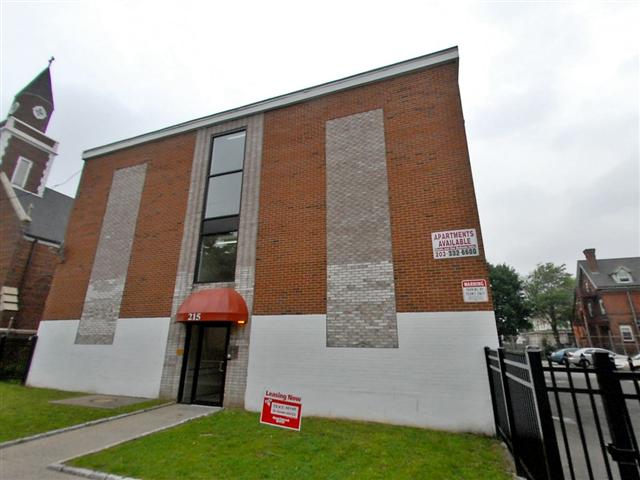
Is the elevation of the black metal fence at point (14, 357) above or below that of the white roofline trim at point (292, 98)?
below

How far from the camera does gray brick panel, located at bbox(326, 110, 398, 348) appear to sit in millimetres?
8352

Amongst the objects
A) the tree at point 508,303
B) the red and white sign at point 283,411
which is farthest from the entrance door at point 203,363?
the tree at point 508,303

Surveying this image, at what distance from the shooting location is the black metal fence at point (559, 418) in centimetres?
284

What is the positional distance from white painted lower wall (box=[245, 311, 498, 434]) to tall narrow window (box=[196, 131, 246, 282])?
10.9 ft

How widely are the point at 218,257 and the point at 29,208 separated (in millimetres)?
17486

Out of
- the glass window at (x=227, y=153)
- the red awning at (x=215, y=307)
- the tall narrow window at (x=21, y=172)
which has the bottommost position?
A: the red awning at (x=215, y=307)

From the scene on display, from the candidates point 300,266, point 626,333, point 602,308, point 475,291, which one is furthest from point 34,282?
point 602,308

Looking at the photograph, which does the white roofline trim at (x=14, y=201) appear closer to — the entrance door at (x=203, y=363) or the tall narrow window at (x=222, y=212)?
the tall narrow window at (x=222, y=212)

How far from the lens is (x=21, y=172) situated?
23.6 m

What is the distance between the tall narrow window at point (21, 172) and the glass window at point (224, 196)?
2124 centimetres

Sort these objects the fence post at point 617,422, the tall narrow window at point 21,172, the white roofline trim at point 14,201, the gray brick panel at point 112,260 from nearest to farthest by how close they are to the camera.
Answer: the fence post at point 617,422 < the gray brick panel at point 112,260 < the white roofline trim at point 14,201 < the tall narrow window at point 21,172

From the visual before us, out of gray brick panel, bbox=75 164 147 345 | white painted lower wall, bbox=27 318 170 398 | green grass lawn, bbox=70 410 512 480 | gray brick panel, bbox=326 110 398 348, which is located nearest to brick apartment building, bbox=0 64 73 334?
gray brick panel, bbox=75 164 147 345

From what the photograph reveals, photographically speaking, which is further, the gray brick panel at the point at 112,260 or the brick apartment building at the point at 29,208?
the brick apartment building at the point at 29,208

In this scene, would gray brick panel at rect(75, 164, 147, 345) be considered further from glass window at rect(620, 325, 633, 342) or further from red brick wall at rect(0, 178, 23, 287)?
glass window at rect(620, 325, 633, 342)
